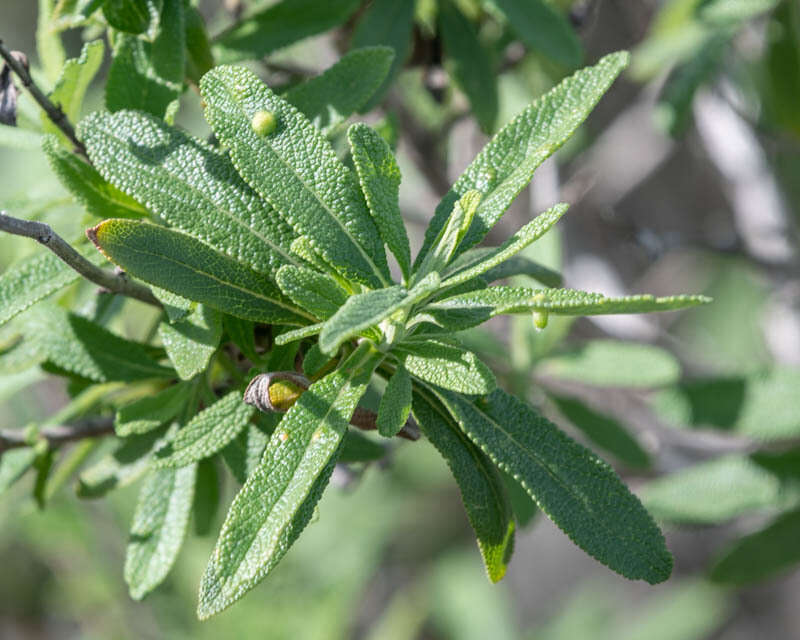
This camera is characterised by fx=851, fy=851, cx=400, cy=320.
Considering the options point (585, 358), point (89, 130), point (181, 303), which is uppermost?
point (89, 130)

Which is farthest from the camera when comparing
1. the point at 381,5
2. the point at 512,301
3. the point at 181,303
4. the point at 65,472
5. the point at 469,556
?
the point at 469,556

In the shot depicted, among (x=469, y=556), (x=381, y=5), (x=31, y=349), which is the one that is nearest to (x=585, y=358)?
(x=381, y=5)

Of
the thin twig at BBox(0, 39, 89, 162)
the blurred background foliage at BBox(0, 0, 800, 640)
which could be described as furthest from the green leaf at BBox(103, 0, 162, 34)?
the blurred background foliage at BBox(0, 0, 800, 640)

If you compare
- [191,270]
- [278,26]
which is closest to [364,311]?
[191,270]

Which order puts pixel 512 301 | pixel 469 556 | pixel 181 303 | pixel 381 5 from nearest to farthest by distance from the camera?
pixel 512 301, pixel 181 303, pixel 381 5, pixel 469 556

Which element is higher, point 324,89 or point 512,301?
point 324,89

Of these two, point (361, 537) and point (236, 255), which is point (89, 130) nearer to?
point (236, 255)

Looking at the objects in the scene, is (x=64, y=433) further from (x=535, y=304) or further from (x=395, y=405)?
(x=535, y=304)
